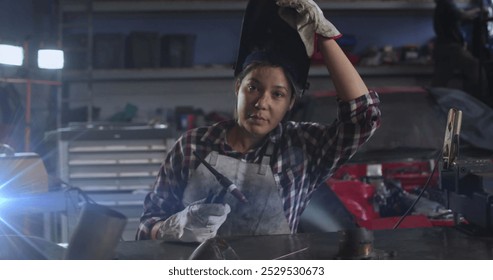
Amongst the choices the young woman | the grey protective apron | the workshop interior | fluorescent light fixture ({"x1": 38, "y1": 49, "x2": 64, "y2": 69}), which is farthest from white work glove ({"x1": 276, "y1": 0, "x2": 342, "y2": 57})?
fluorescent light fixture ({"x1": 38, "y1": 49, "x2": 64, "y2": 69})

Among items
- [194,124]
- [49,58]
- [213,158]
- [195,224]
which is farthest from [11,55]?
[194,124]

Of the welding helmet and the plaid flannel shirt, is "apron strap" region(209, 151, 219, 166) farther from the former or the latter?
the welding helmet

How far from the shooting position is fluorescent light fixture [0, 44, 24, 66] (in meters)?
1.43

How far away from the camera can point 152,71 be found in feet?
8.30

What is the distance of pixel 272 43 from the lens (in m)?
1.03

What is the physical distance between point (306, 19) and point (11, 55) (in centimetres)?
87

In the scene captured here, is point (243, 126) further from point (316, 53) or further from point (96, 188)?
point (96, 188)

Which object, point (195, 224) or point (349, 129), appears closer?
point (195, 224)

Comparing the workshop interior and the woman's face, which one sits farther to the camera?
the woman's face

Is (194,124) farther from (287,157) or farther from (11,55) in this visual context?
(287,157)

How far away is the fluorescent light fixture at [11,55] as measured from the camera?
143 cm

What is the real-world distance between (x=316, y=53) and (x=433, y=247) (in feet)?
1.14

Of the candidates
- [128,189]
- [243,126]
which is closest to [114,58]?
[128,189]

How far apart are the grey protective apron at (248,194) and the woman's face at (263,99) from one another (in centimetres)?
Answer: 6
